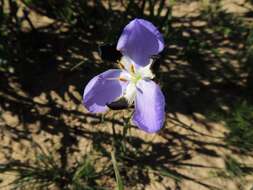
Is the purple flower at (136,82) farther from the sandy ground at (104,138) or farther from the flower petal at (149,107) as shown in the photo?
the sandy ground at (104,138)

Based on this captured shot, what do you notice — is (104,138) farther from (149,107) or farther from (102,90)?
(149,107)

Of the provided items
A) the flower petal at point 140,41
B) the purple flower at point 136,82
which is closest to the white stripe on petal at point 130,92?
the purple flower at point 136,82

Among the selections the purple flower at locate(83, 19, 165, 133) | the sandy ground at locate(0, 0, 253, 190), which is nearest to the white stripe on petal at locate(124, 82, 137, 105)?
the purple flower at locate(83, 19, 165, 133)

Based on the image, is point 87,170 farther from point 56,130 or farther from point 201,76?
point 201,76

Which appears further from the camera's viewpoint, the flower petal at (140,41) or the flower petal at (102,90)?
the flower petal at (102,90)

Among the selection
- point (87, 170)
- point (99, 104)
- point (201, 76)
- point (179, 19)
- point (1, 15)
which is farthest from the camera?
point (179, 19)

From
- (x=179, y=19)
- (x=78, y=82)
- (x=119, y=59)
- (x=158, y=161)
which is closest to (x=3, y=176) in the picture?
(x=78, y=82)
